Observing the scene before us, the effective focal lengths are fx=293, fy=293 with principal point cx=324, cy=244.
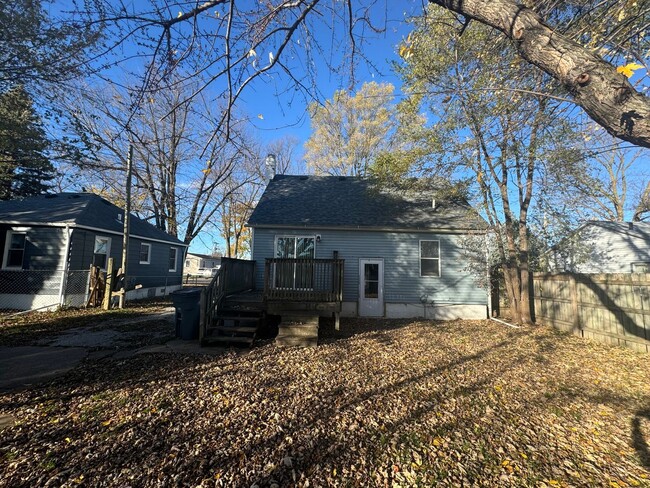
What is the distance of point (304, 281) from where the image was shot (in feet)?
23.5

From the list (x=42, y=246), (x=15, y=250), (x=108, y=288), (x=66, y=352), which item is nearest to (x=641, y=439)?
(x=66, y=352)

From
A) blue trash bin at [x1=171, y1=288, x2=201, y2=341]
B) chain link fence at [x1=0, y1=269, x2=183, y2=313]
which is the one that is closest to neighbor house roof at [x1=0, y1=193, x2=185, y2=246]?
chain link fence at [x1=0, y1=269, x2=183, y2=313]

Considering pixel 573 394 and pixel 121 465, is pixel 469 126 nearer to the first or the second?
pixel 573 394

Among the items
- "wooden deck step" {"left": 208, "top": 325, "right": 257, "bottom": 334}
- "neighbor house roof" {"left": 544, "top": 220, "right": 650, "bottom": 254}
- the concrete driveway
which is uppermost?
"neighbor house roof" {"left": 544, "top": 220, "right": 650, "bottom": 254}

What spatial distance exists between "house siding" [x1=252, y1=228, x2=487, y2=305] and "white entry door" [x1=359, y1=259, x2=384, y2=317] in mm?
155

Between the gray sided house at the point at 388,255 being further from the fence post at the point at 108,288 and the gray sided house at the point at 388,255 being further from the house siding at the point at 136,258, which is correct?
the house siding at the point at 136,258

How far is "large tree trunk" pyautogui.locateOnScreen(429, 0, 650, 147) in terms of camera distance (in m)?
1.83

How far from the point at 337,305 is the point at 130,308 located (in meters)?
8.86

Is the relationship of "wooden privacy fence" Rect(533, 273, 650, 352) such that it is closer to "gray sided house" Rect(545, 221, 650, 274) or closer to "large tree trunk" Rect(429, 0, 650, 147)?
"gray sided house" Rect(545, 221, 650, 274)

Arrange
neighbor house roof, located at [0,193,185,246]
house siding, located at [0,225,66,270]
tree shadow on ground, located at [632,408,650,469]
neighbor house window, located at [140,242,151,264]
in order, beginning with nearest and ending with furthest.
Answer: tree shadow on ground, located at [632,408,650,469] < house siding, located at [0,225,66,270] < neighbor house roof, located at [0,193,185,246] < neighbor house window, located at [140,242,151,264]

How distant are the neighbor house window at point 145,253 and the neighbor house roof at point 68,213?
50 centimetres

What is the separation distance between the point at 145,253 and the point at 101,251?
285 cm

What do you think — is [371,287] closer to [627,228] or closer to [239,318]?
[239,318]

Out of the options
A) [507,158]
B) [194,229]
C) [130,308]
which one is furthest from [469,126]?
[194,229]
